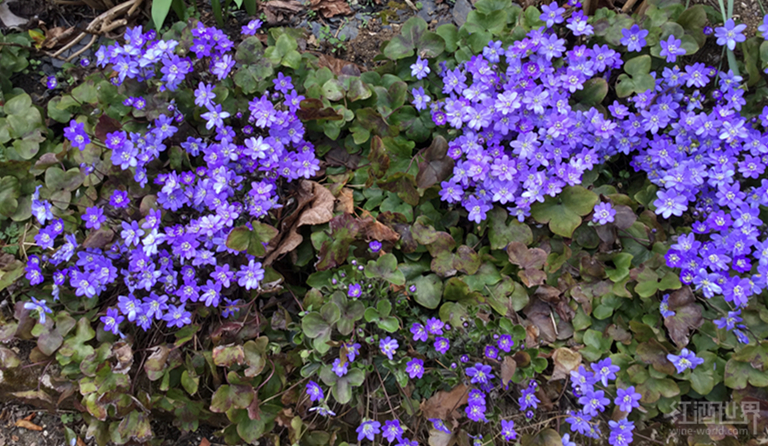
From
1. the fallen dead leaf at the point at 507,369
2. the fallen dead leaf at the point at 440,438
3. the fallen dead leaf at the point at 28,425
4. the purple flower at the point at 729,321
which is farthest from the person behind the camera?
the fallen dead leaf at the point at 28,425

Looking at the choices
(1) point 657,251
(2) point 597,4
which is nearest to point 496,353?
(1) point 657,251

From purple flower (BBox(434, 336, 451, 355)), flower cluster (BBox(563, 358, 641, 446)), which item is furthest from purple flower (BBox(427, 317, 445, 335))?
flower cluster (BBox(563, 358, 641, 446))

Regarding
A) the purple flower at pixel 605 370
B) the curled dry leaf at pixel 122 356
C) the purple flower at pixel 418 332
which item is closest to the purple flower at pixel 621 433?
the purple flower at pixel 605 370

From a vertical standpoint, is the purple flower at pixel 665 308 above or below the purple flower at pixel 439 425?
above

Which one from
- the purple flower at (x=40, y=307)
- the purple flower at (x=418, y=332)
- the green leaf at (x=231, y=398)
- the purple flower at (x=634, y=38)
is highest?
the purple flower at (x=634, y=38)

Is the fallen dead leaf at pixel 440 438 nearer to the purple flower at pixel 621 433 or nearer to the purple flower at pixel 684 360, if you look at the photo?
the purple flower at pixel 621 433

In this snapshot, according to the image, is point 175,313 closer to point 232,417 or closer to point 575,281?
point 232,417
